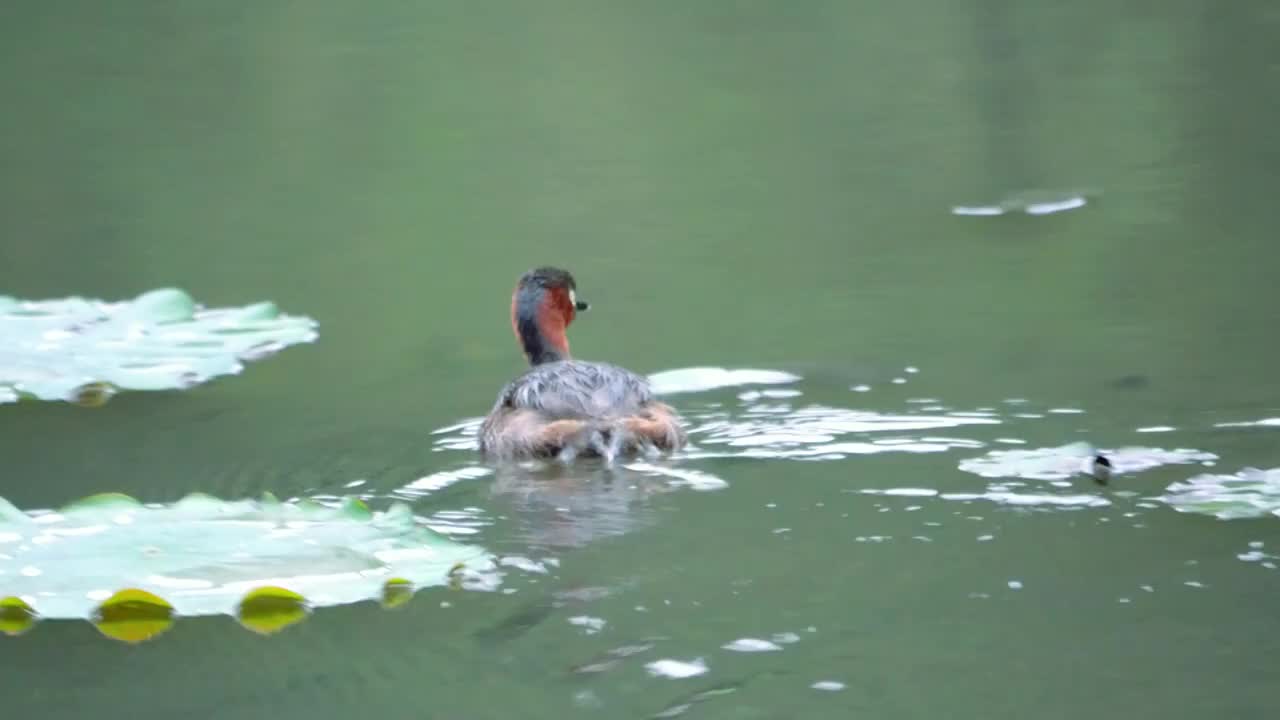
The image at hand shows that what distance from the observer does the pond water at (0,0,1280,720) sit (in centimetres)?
439

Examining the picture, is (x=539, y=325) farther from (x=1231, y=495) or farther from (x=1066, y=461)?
(x=1231, y=495)

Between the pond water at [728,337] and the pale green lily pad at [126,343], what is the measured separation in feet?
0.43

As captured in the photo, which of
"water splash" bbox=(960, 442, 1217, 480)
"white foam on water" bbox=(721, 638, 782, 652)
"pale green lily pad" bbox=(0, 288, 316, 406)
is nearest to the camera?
"white foam on water" bbox=(721, 638, 782, 652)

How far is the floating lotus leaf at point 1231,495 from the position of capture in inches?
199

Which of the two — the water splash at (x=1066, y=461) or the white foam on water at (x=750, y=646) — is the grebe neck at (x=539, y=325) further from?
the white foam on water at (x=750, y=646)

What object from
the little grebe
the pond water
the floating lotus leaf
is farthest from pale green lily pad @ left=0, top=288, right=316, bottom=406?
the floating lotus leaf

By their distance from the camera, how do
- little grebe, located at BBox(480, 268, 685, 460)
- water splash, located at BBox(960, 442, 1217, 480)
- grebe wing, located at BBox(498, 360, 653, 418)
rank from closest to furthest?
water splash, located at BBox(960, 442, 1217, 480) → little grebe, located at BBox(480, 268, 685, 460) → grebe wing, located at BBox(498, 360, 653, 418)

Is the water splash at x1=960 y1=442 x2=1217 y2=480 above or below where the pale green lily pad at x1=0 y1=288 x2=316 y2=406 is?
below

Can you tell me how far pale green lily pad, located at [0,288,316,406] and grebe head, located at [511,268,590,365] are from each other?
0.95 metres

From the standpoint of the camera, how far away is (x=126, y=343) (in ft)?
25.0

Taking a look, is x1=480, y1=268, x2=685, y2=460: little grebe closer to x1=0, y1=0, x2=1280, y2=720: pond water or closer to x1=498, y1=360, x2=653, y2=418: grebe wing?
x1=498, y1=360, x2=653, y2=418: grebe wing

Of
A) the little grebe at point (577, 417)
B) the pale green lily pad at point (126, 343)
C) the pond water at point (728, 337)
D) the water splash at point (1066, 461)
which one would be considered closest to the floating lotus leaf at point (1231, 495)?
the pond water at point (728, 337)

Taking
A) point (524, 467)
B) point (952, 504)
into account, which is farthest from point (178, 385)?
point (952, 504)

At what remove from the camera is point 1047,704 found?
3.98m
